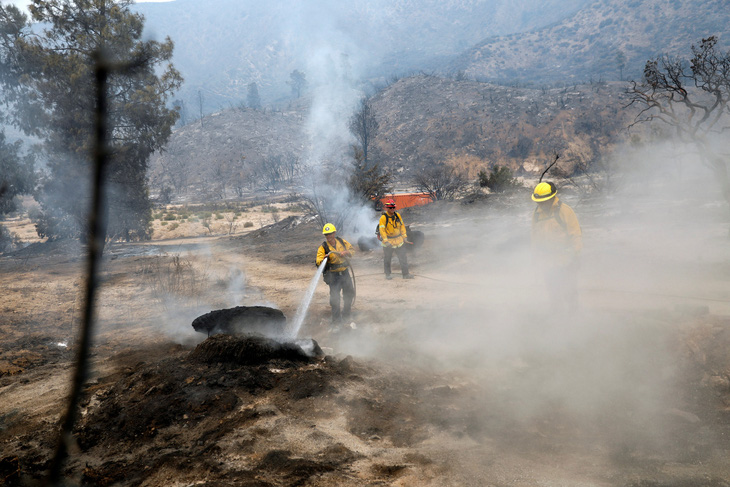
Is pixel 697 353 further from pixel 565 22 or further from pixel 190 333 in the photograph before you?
pixel 565 22

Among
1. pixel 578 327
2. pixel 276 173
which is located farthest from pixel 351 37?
pixel 578 327

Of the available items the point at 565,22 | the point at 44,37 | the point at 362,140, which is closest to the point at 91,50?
the point at 44,37

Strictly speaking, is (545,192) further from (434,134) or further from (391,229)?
(434,134)

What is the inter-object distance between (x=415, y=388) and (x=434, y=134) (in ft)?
188

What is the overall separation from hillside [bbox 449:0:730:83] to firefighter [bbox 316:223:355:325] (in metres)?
76.5

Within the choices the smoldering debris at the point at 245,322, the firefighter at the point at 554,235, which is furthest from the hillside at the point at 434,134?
the smoldering debris at the point at 245,322

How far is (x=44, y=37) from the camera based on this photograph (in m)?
16.7

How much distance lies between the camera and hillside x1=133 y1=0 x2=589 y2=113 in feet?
532

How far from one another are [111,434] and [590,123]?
56.5 meters

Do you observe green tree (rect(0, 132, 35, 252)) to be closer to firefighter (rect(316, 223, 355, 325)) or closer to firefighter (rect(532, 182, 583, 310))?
firefighter (rect(316, 223, 355, 325))

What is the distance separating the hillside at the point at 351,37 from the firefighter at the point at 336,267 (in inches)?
5981

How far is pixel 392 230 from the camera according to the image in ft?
31.4

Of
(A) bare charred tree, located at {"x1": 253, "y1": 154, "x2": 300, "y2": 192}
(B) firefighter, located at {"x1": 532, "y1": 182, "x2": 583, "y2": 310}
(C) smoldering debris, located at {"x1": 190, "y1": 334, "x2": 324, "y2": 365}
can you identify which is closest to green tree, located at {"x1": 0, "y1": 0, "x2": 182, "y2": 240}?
(C) smoldering debris, located at {"x1": 190, "y1": 334, "x2": 324, "y2": 365}

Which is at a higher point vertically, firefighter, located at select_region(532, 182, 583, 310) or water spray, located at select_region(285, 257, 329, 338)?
firefighter, located at select_region(532, 182, 583, 310)
